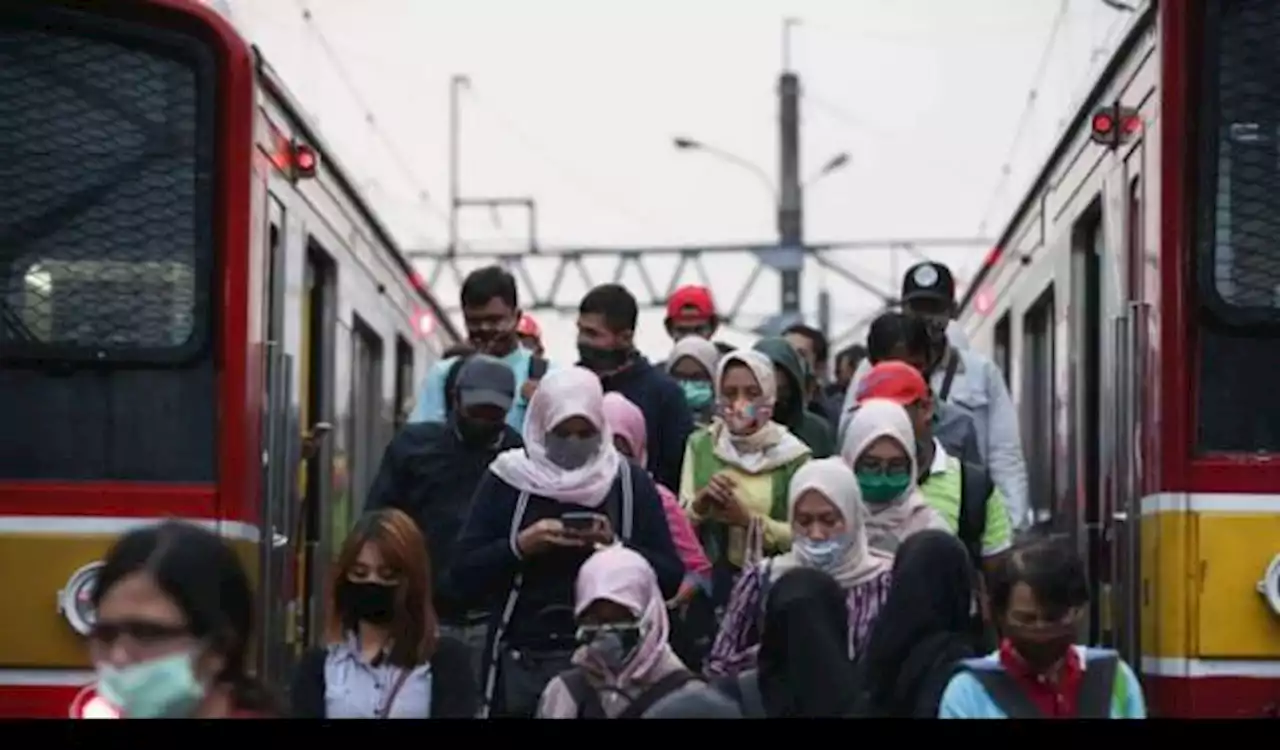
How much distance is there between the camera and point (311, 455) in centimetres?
689

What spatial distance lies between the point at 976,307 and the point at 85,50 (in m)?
2.83

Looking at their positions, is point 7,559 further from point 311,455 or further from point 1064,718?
point 1064,718

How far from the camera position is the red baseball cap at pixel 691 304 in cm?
591

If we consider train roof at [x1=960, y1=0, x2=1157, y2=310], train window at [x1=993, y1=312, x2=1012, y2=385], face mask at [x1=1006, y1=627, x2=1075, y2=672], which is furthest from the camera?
train window at [x1=993, y1=312, x2=1012, y2=385]

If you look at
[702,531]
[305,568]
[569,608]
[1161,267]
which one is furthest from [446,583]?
[1161,267]

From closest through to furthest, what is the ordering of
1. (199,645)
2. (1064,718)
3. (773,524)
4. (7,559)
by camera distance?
(199,645) < (1064,718) < (7,559) < (773,524)

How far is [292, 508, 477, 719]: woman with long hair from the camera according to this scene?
5.48 metres

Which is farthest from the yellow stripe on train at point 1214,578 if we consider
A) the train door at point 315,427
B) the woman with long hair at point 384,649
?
the train door at point 315,427

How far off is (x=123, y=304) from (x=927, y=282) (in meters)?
1.72

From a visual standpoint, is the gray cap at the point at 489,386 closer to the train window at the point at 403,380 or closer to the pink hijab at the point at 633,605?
the pink hijab at the point at 633,605

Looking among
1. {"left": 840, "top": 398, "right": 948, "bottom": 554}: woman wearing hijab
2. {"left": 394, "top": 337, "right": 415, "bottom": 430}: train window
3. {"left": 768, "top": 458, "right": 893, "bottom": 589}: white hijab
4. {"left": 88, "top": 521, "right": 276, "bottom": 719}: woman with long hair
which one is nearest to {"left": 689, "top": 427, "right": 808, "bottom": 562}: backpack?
{"left": 840, "top": 398, "right": 948, "bottom": 554}: woman wearing hijab

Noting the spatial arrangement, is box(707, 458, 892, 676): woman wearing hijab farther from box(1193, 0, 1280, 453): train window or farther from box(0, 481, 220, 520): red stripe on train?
box(0, 481, 220, 520): red stripe on train

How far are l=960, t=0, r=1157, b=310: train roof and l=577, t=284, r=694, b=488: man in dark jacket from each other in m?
0.79

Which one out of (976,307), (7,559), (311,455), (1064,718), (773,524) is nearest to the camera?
(1064,718)
